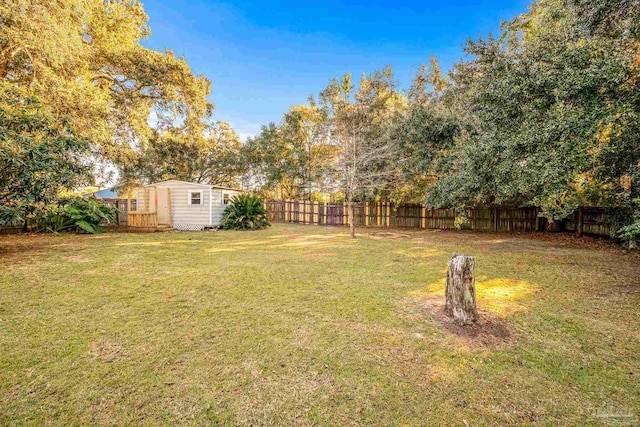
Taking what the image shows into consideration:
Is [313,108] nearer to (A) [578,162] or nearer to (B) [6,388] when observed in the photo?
(A) [578,162]

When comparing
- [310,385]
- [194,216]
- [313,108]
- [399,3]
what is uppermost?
[399,3]

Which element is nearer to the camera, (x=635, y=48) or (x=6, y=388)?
(x=6, y=388)

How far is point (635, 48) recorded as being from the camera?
175 inches

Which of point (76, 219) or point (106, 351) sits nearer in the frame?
point (106, 351)

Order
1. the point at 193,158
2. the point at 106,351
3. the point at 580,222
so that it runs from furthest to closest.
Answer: the point at 193,158
the point at 580,222
the point at 106,351

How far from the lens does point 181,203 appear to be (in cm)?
1310

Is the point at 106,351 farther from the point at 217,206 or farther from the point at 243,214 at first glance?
the point at 217,206

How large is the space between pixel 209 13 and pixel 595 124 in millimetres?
12712

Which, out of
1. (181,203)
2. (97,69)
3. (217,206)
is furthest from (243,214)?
(97,69)

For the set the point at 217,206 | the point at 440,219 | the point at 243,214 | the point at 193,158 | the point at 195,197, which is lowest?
the point at 440,219

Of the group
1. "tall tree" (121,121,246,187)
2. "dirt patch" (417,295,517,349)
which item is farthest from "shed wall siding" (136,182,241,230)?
"dirt patch" (417,295,517,349)

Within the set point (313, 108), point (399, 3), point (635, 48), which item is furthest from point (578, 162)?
point (313, 108)

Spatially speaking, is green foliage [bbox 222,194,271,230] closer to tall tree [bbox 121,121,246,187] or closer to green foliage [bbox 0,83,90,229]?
tall tree [bbox 121,121,246,187]

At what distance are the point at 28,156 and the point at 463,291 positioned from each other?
25.9 feet
